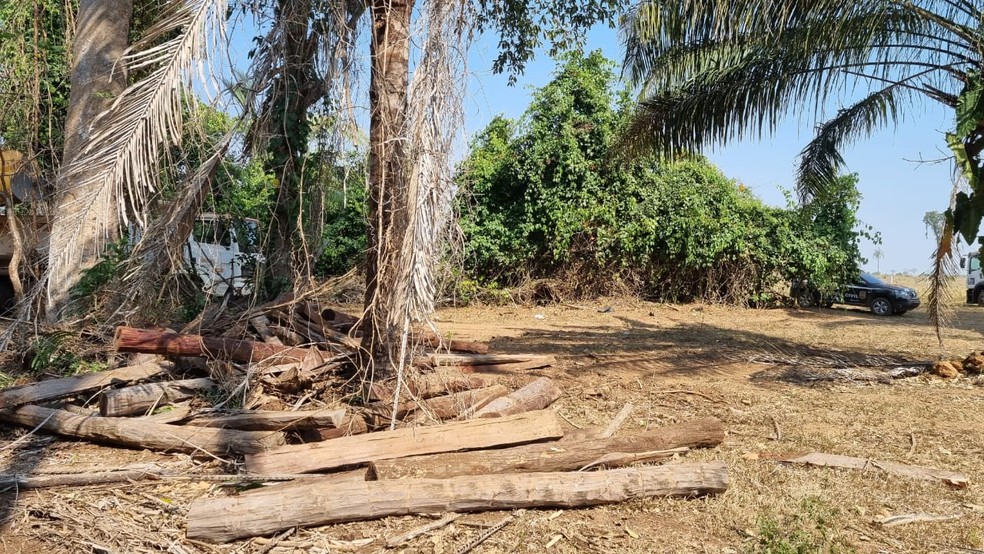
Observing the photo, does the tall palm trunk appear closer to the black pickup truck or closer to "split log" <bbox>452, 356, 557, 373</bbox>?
"split log" <bbox>452, 356, 557, 373</bbox>

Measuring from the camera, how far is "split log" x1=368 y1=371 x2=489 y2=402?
497 cm

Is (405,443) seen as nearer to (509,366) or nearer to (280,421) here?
(280,421)

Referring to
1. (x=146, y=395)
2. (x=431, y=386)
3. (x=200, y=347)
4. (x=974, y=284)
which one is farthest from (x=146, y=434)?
(x=974, y=284)

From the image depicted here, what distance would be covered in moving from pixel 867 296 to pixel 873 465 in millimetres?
14762

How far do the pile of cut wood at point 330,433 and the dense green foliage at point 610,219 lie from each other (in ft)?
32.1

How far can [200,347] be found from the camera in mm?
5395

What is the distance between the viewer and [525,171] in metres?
15.6

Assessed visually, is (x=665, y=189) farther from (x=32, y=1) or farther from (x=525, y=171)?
(x=32, y=1)

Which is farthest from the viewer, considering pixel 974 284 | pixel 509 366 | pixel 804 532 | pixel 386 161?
pixel 974 284

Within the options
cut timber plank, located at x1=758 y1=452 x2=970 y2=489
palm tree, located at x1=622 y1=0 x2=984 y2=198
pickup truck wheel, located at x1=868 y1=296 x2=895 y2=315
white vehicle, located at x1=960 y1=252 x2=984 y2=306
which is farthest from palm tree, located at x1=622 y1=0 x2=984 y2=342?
white vehicle, located at x1=960 y1=252 x2=984 y2=306

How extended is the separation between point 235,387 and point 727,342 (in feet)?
26.1

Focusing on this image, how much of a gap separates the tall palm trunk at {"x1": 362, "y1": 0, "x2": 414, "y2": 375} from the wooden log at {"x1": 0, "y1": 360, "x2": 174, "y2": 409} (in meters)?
2.05

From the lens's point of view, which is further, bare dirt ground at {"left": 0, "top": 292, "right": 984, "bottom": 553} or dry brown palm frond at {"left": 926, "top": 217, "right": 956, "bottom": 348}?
dry brown palm frond at {"left": 926, "top": 217, "right": 956, "bottom": 348}

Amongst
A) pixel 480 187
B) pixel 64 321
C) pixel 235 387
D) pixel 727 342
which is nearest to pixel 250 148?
pixel 235 387
